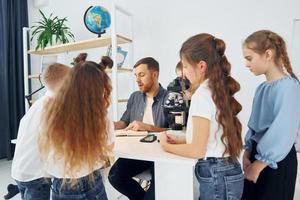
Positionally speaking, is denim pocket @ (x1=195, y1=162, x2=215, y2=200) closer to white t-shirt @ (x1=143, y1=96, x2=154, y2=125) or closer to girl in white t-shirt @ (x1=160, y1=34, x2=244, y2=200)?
girl in white t-shirt @ (x1=160, y1=34, x2=244, y2=200)

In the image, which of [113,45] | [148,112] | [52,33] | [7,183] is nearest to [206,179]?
[148,112]

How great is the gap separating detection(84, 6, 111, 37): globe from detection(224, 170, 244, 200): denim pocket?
7.10 feet

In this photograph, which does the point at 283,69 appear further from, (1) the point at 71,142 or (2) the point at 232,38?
(2) the point at 232,38

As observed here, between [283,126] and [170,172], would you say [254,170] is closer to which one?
[283,126]

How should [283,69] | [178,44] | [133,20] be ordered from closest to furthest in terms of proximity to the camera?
1. [283,69]
2. [178,44]
3. [133,20]

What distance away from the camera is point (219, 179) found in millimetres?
1070

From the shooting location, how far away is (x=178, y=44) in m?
2.71

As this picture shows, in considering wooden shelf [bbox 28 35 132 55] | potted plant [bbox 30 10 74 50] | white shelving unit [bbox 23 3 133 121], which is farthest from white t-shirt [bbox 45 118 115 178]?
potted plant [bbox 30 10 74 50]

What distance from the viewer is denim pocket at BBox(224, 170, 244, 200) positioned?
3.51 feet

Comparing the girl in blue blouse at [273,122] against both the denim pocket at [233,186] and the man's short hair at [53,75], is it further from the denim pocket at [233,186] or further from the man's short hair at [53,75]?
the man's short hair at [53,75]

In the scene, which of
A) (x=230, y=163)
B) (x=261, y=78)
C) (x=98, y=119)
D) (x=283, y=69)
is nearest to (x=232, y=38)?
(x=261, y=78)

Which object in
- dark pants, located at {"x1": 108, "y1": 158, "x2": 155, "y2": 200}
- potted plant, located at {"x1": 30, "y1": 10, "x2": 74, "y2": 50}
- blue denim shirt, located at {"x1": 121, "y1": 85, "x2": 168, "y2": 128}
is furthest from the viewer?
potted plant, located at {"x1": 30, "y1": 10, "x2": 74, "y2": 50}

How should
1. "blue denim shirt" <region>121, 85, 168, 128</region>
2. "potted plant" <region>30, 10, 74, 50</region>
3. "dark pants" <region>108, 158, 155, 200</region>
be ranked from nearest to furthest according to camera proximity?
"dark pants" <region>108, 158, 155, 200</region>
"blue denim shirt" <region>121, 85, 168, 128</region>
"potted plant" <region>30, 10, 74, 50</region>

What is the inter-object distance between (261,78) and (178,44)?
894 millimetres
